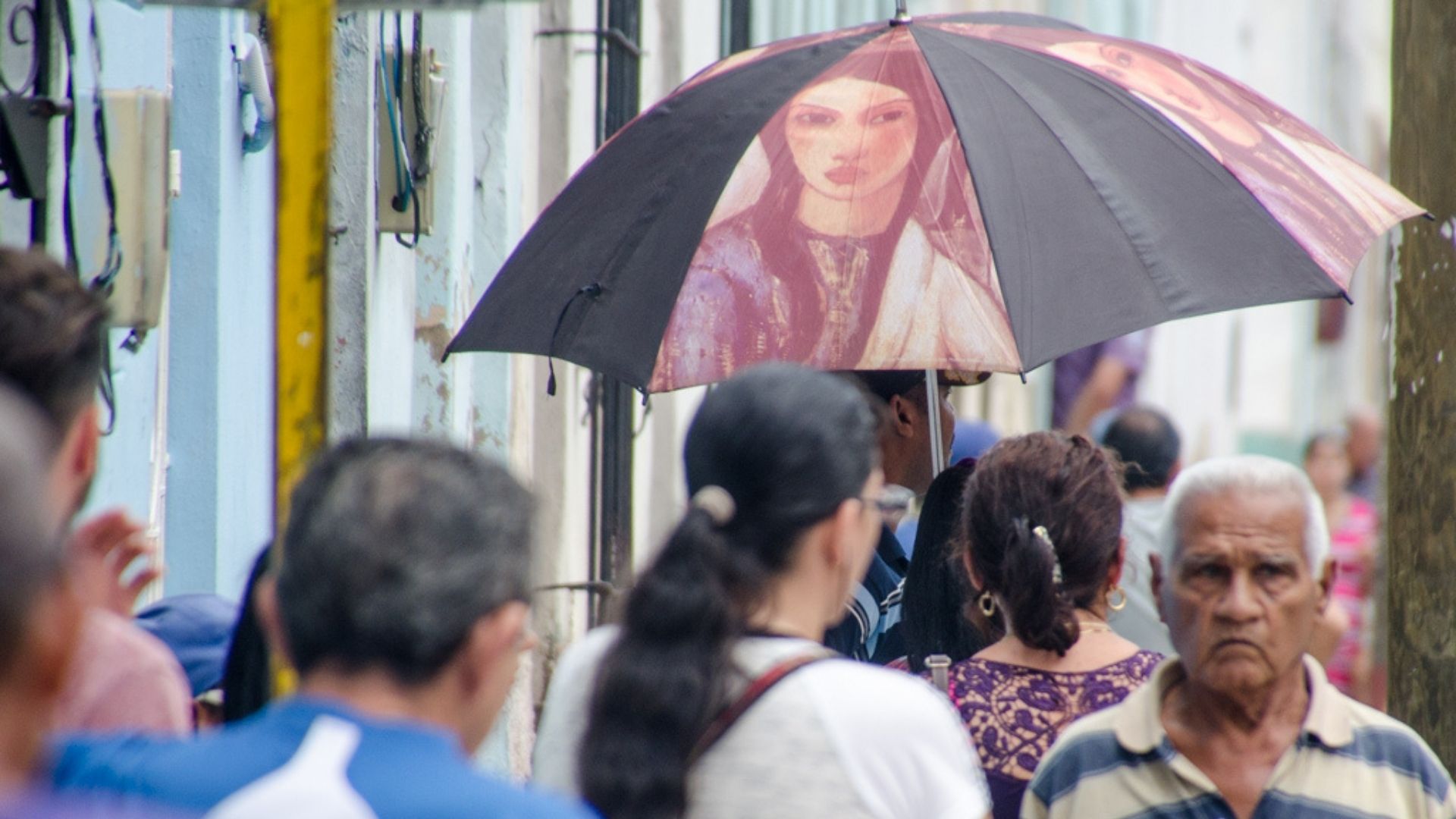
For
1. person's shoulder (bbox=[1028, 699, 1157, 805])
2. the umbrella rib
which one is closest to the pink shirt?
person's shoulder (bbox=[1028, 699, 1157, 805])

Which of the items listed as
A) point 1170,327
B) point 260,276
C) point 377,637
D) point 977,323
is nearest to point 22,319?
point 377,637

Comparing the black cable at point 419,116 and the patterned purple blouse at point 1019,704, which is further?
the black cable at point 419,116

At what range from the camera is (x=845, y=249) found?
4.24 metres

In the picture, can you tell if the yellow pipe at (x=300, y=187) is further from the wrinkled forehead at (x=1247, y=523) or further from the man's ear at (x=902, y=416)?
the man's ear at (x=902, y=416)

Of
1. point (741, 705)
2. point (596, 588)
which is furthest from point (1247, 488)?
point (596, 588)

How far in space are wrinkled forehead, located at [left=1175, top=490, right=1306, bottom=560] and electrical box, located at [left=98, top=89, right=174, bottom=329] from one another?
2.18 m

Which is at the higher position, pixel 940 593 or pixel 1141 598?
pixel 940 593

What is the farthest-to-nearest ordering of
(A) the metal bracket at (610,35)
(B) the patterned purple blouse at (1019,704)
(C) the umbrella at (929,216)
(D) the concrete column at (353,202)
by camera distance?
(A) the metal bracket at (610,35) < (D) the concrete column at (353,202) < (C) the umbrella at (929,216) < (B) the patterned purple blouse at (1019,704)

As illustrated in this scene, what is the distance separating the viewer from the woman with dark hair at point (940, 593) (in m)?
4.06

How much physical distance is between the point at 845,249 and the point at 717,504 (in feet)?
5.70

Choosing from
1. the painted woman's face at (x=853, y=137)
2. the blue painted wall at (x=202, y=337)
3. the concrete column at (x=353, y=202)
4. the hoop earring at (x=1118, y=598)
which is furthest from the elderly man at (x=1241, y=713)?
the concrete column at (x=353, y=202)

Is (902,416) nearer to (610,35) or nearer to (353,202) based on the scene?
(353,202)

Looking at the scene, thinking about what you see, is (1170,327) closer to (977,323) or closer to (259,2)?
(977,323)

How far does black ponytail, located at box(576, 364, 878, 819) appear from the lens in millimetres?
2502
